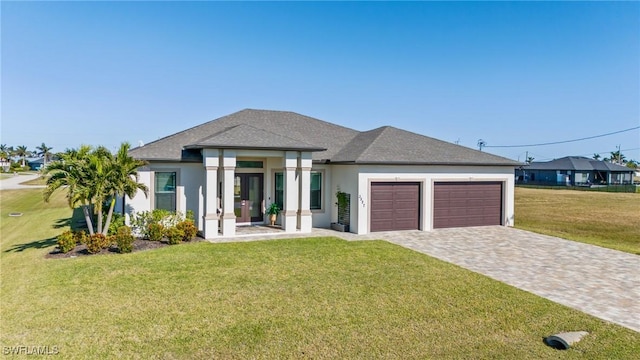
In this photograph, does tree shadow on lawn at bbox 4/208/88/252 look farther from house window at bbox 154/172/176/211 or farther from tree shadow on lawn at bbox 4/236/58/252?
house window at bbox 154/172/176/211

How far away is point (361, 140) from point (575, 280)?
38.5 feet

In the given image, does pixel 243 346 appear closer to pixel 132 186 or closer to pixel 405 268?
pixel 405 268

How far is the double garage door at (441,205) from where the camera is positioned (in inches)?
643

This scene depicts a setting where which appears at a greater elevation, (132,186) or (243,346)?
(132,186)

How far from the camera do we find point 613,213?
25016 millimetres

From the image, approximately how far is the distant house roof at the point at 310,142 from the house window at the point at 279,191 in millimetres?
1877

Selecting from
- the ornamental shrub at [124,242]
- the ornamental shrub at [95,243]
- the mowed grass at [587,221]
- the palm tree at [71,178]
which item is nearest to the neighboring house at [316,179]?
the palm tree at [71,178]

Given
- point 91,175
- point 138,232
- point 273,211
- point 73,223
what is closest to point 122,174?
point 91,175

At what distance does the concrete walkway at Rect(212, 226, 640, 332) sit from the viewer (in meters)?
7.88

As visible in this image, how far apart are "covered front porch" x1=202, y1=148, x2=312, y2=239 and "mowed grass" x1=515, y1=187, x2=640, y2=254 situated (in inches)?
453

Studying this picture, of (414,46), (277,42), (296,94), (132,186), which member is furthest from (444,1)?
(132,186)

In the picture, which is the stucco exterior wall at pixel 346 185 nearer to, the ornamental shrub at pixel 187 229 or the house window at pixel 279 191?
the house window at pixel 279 191

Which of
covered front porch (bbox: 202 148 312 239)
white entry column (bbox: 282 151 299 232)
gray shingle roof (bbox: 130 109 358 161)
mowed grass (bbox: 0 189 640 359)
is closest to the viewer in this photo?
mowed grass (bbox: 0 189 640 359)

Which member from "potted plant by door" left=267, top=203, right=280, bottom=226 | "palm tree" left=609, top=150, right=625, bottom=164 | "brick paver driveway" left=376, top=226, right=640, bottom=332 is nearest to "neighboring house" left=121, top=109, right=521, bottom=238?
"potted plant by door" left=267, top=203, right=280, bottom=226
